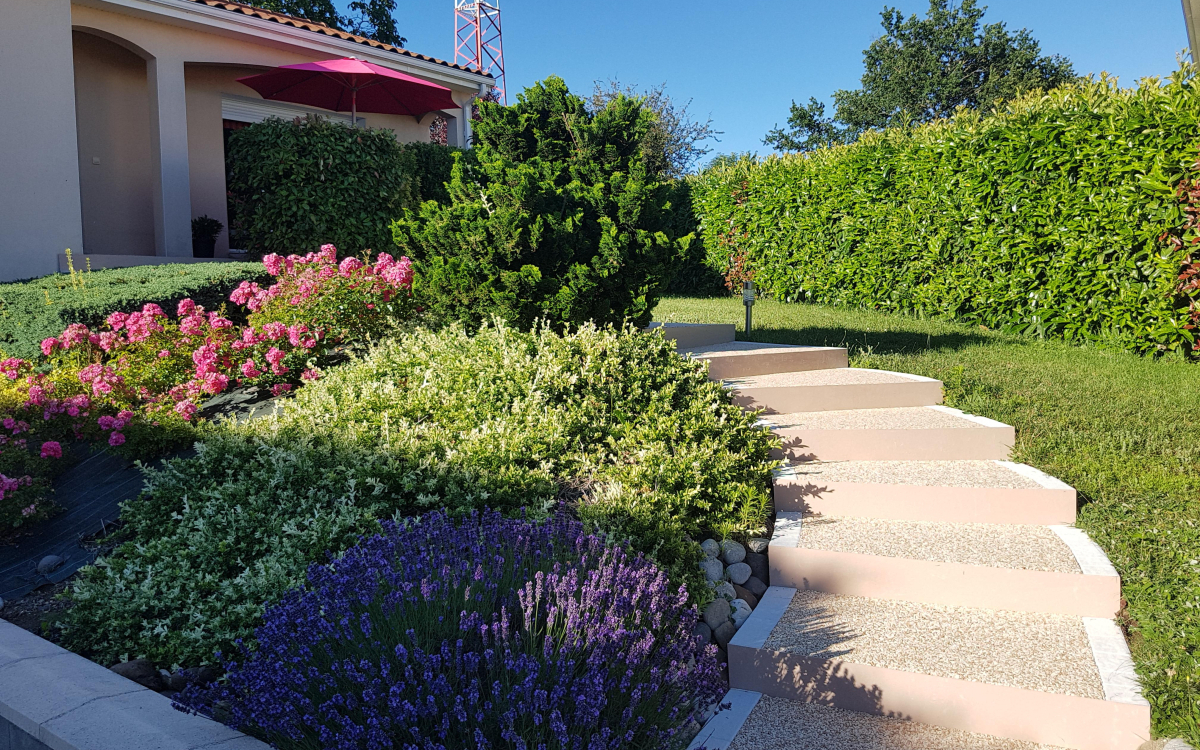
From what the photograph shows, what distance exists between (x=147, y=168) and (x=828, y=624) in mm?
10807

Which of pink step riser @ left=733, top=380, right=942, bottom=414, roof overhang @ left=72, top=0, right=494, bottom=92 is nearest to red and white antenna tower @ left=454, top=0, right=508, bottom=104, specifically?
roof overhang @ left=72, top=0, right=494, bottom=92

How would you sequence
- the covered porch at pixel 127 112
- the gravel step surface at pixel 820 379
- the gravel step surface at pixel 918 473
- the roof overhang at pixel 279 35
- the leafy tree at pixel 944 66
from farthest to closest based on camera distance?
the leafy tree at pixel 944 66, the roof overhang at pixel 279 35, the covered porch at pixel 127 112, the gravel step surface at pixel 820 379, the gravel step surface at pixel 918 473

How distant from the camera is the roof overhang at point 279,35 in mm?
9086

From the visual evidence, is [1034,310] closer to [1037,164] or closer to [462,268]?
[1037,164]

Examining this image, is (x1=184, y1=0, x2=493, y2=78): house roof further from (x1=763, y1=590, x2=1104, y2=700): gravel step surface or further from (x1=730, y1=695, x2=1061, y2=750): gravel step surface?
(x1=730, y1=695, x2=1061, y2=750): gravel step surface

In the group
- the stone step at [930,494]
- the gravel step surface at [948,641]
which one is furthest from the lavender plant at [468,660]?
the stone step at [930,494]

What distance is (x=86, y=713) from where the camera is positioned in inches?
84.3

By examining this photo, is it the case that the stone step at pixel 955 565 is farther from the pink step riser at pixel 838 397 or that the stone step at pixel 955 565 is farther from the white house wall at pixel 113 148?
the white house wall at pixel 113 148

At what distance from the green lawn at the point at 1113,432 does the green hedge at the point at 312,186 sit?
3667 mm

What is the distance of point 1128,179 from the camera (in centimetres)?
735

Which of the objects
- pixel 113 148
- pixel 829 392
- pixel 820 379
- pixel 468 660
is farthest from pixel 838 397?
pixel 113 148

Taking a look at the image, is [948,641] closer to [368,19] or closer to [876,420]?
[876,420]

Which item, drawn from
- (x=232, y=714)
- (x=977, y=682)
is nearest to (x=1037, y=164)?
(x=977, y=682)

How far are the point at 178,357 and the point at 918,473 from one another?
4.78 m
